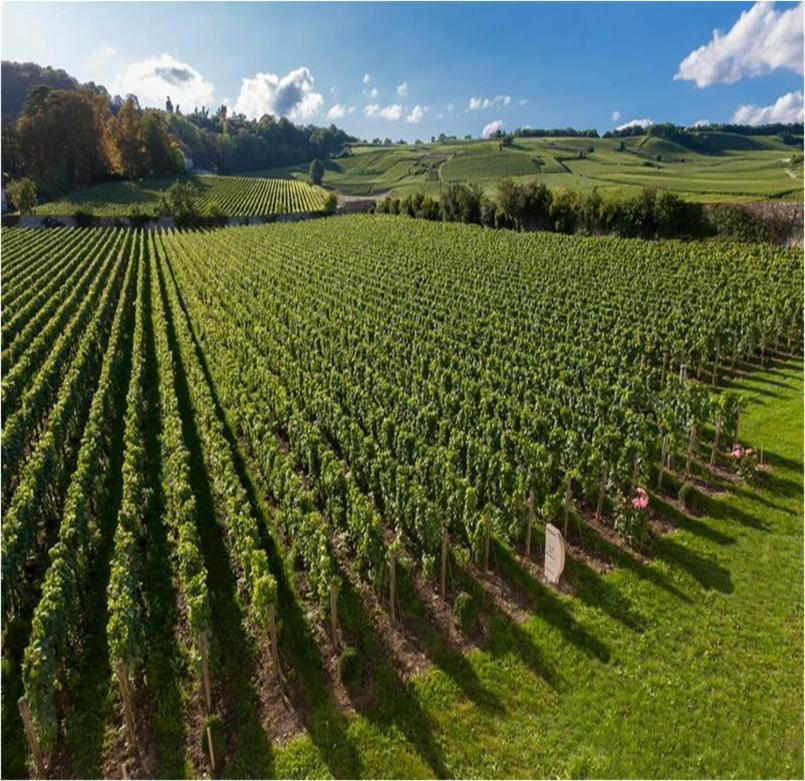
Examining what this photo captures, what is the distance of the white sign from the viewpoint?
12090 millimetres

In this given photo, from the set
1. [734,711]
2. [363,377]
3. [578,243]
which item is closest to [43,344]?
[363,377]

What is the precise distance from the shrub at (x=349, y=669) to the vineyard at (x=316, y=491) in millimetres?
38

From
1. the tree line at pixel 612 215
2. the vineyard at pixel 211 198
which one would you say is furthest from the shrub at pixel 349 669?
the vineyard at pixel 211 198

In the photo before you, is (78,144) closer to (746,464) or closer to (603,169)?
(603,169)

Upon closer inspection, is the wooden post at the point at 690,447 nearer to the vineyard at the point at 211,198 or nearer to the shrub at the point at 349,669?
the shrub at the point at 349,669

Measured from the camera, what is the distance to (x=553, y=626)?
11500 mm

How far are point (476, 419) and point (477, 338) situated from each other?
9641 millimetres

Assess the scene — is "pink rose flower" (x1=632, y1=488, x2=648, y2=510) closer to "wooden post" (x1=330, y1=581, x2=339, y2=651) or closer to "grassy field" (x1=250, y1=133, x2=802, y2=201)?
"wooden post" (x1=330, y1=581, x2=339, y2=651)

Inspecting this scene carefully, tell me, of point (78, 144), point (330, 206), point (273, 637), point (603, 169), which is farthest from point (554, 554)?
point (603, 169)

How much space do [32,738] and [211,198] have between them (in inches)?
5112

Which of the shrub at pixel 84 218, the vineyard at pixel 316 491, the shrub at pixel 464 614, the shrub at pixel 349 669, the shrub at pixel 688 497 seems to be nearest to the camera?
the vineyard at pixel 316 491

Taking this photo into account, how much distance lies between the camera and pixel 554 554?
40.4ft

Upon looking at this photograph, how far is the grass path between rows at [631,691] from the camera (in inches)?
354

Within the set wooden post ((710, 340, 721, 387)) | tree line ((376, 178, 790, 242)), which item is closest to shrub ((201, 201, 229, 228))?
tree line ((376, 178, 790, 242))
